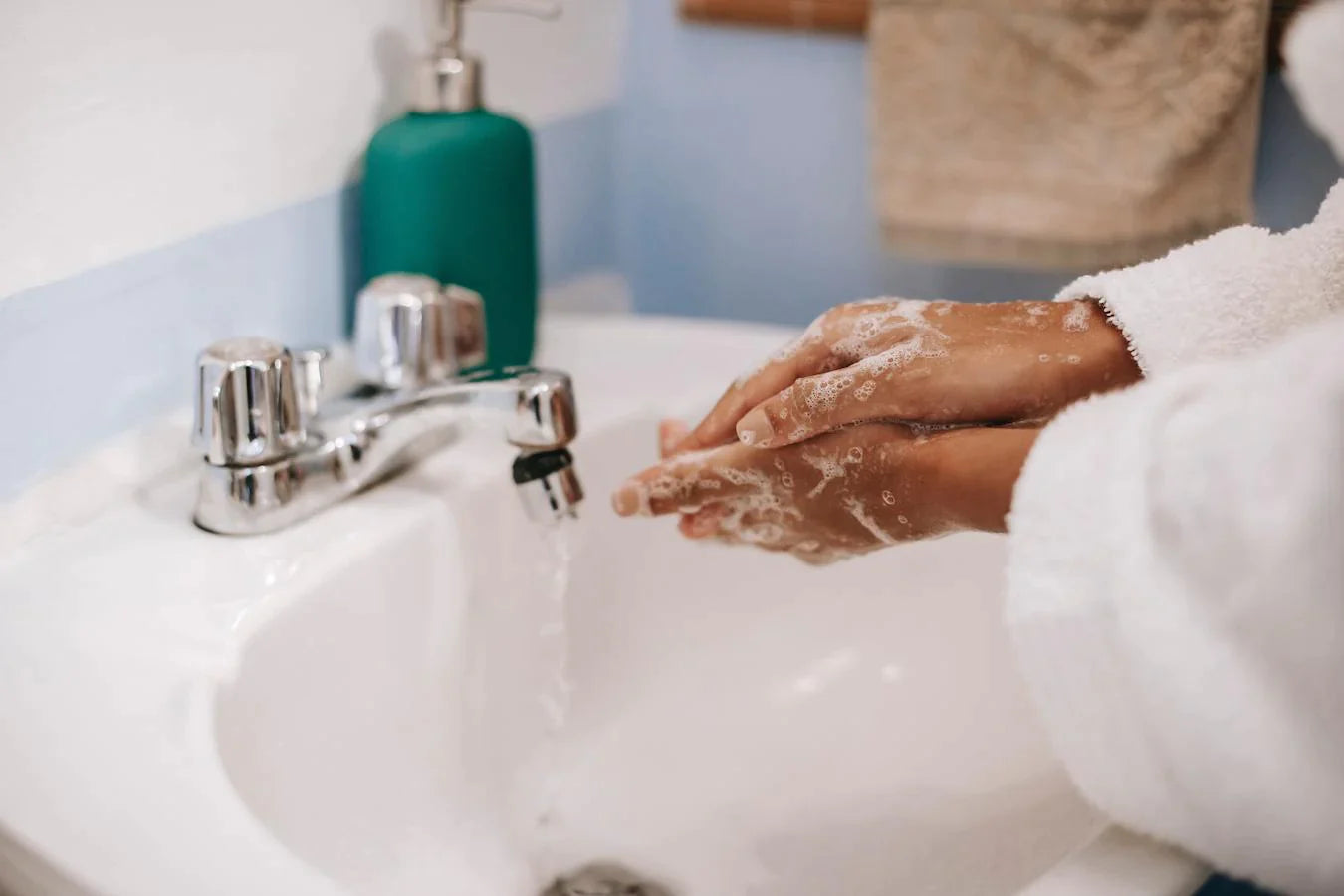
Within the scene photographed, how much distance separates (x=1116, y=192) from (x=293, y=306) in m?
0.54

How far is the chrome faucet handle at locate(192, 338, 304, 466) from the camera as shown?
0.62 m

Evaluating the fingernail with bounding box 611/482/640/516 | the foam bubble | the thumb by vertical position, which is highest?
the thumb

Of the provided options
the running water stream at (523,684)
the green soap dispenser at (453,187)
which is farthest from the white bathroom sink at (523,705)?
the green soap dispenser at (453,187)

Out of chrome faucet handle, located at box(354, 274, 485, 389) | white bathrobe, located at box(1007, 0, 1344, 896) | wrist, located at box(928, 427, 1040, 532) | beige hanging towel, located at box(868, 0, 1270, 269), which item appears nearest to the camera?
white bathrobe, located at box(1007, 0, 1344, 896)

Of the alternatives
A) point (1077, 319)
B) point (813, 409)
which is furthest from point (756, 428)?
point (1077, 319)

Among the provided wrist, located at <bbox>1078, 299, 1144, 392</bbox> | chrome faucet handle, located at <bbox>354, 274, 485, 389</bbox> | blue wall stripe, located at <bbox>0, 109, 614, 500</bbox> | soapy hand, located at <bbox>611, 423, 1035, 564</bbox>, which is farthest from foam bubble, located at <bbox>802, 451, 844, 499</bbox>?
blue wall stripe, located at <bbox>0, 109, 614, 500</bbox>

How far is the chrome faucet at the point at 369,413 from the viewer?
2.06 ft

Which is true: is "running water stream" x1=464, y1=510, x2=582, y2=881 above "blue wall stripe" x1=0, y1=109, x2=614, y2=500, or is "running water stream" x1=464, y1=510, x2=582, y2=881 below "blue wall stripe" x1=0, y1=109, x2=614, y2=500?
below

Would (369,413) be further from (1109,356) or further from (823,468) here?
(1109,356)

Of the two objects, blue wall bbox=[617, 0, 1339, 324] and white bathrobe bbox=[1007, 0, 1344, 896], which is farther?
blue wall bbox=[617, 0, 1339, 324]

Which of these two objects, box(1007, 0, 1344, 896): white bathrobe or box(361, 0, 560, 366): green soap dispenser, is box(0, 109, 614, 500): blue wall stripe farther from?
box(1007, 0, 1344, 896): white bathrobe

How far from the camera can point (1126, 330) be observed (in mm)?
582

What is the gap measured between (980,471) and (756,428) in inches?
4.8

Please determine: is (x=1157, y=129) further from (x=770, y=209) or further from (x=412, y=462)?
(x=412, y=462)
